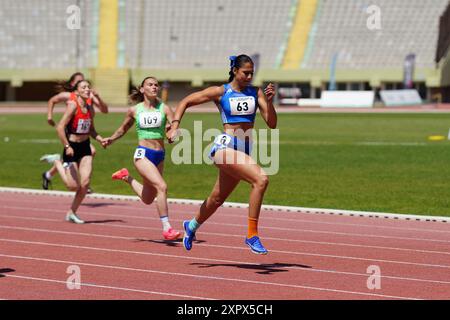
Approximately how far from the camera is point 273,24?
73.4 meters

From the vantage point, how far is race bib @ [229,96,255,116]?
10531 mm

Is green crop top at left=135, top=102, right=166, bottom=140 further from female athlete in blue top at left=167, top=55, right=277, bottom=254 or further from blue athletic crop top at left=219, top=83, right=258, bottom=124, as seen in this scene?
blue athletic crop top at left=219, top=83, right=258, bottom=124

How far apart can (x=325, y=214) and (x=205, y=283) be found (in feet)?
20.4

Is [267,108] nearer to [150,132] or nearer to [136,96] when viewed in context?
[150,132]

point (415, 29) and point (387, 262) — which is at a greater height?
point (415, 29)

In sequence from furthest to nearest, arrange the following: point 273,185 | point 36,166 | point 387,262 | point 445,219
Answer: point 36,166 < point 273,185 < point 445,219 < point 387,262

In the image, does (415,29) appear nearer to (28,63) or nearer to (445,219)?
(28,63)

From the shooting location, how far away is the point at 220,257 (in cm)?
1127

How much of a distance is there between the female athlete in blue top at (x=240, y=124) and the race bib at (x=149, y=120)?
2.28 meters

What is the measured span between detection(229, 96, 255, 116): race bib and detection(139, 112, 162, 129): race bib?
2.60 meters

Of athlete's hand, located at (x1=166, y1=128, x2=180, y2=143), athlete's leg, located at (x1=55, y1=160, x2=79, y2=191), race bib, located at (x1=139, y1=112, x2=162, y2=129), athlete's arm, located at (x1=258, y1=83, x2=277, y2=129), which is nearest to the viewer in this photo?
athlete's hand, located at (x1=166, y1=128, x2=180, y2=143)

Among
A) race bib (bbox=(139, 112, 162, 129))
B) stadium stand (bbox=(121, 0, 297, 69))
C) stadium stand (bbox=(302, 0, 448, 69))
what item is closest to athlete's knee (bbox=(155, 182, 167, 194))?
race bib (bbox=(139, 112, 162, 129))

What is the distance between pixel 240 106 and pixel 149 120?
8.88 feet
